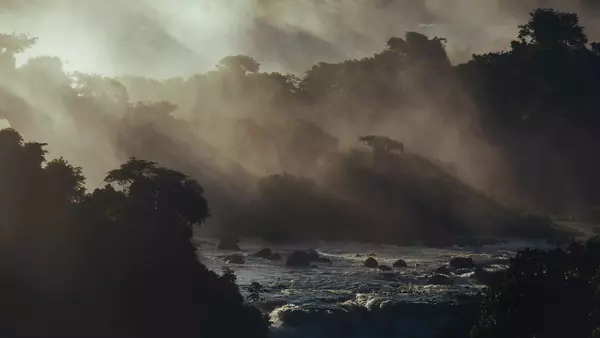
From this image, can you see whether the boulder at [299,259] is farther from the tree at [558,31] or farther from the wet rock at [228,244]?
the tree at [558,31]

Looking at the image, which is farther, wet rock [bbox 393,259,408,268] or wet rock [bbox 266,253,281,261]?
wet rock [bbox 266,253,281,261]

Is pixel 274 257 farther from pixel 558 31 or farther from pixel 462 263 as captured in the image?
pixel 558 31

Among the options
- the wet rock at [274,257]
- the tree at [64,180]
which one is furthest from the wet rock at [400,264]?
the tree at [64,180]

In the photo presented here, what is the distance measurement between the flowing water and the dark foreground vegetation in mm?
12729

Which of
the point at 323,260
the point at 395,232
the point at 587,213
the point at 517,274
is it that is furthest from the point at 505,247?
the point at 517,274

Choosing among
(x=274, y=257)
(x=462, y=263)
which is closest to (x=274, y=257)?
(x=274, y=257)

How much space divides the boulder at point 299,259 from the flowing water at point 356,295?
89 cm

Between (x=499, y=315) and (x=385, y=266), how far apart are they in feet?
167

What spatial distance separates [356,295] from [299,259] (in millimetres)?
19617

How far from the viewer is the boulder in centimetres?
9294

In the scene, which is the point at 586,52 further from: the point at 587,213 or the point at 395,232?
the point at 395,232

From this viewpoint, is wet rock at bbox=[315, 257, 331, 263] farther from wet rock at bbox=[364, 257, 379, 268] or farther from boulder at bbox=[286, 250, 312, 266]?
wet rock at bbox=[364, 257, 379, 268]

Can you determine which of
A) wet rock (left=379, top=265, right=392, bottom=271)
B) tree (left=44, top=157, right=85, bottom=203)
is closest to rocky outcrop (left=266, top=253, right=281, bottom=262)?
wet rock (left=379, top=265, right=392, bottom=271)

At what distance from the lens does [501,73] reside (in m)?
180
